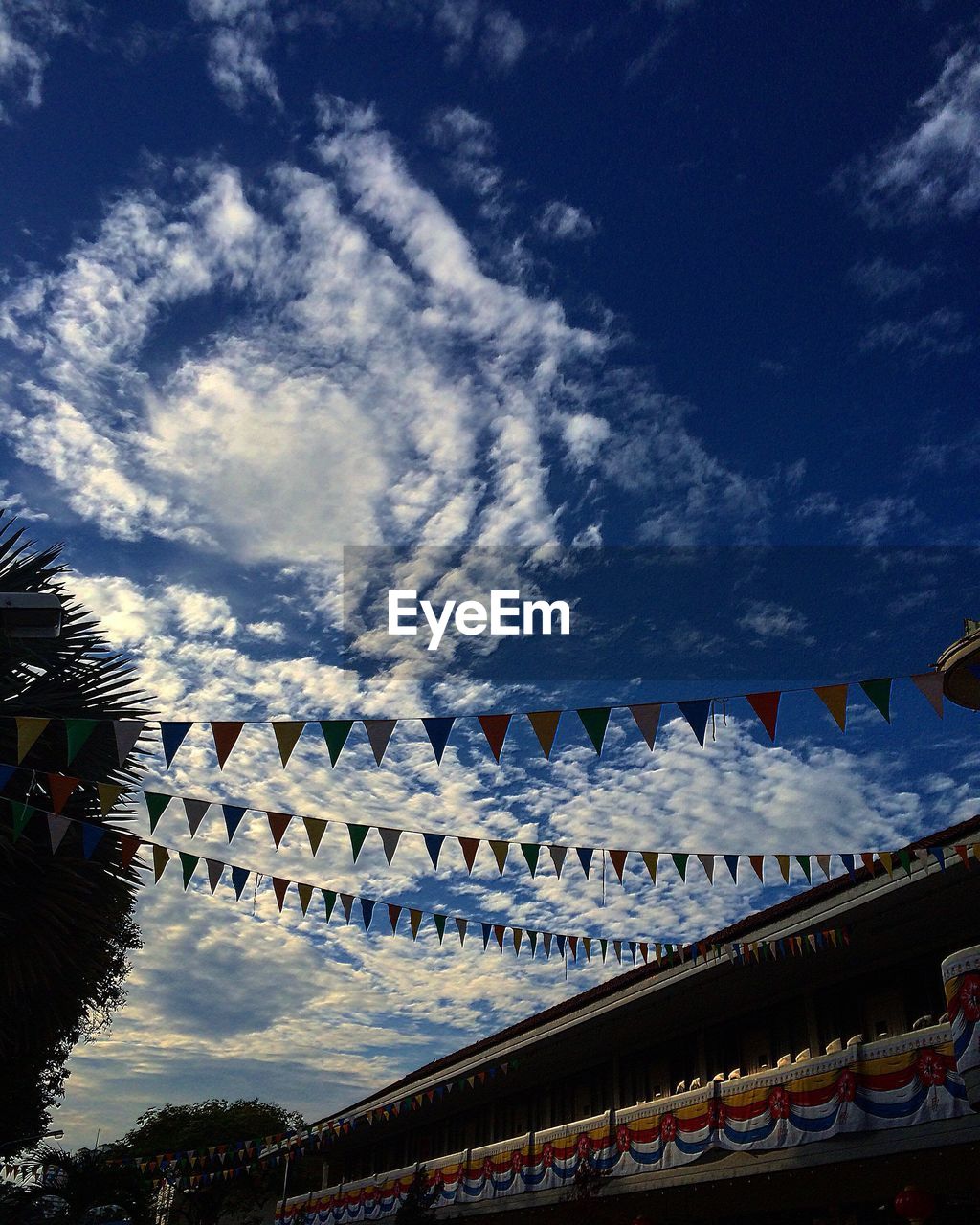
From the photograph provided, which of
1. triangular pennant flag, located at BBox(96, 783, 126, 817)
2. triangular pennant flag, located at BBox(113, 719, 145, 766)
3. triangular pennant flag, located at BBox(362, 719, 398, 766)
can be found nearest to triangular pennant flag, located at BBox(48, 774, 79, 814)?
triangular pennant flag, located at BBox(96, 783, 126, 817)

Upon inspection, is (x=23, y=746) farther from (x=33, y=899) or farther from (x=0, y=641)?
(x=33, y=899)

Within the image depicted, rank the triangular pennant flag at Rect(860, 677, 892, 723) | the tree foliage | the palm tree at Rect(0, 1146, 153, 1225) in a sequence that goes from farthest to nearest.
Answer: the tree foliage → the palm tree at Rect(0, 1146, 153, 1225) → the triangular pennant flag at Rect(860, 677, 892, 723)

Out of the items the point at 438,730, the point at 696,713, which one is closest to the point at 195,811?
the point at 438,730

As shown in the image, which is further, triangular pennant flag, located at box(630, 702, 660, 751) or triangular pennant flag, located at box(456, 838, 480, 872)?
triangular pennant flag, located at box(456, 838, 480, 872)

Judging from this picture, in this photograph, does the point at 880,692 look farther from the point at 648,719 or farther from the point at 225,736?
the point at 225,736

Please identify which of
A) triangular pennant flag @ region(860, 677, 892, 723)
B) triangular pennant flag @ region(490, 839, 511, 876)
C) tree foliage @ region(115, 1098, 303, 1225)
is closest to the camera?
triangular pennant flag @ region(860, 677, 892, 723)

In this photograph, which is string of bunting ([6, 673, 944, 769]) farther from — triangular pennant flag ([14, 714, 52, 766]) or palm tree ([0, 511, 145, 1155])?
palm tree ([0, 511, 145, 1155])

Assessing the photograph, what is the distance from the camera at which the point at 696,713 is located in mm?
10180

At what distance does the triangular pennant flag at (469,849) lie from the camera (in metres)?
12.7

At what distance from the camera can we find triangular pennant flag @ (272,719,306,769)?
10.4m

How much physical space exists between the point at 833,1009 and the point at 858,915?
2.70m

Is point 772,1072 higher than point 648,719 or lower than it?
lower

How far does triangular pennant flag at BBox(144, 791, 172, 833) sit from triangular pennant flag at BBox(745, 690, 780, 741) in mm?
6552

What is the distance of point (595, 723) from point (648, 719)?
0.56 metres
